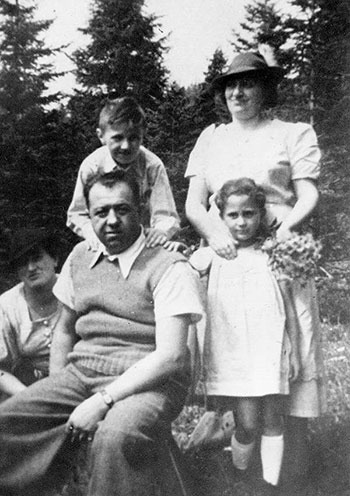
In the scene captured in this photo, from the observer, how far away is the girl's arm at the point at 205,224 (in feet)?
9.87

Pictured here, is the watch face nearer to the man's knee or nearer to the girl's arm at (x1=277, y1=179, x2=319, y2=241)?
the man's knee

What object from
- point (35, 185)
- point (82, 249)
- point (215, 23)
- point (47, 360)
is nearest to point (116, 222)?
point (82, 249)

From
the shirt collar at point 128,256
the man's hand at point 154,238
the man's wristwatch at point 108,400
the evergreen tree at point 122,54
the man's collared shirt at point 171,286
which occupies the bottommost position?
the man's wristwatch at point 108,400

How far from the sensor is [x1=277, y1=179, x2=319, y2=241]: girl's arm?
301 centimetres

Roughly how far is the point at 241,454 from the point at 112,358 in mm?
825

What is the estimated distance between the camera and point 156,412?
8.03ft

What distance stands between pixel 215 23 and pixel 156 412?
218 cm

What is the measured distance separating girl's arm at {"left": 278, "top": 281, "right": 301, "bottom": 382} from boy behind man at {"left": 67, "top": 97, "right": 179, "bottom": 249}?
2.16 ft

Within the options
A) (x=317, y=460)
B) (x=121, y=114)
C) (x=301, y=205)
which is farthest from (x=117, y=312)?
(x=317, y=460)

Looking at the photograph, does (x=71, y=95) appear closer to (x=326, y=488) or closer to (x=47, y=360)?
(x=47, y=360)

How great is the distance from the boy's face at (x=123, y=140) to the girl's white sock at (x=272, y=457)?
4.99ft

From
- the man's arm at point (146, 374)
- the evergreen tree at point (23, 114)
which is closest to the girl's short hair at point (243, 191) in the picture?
the man's arm at point (146, 374)

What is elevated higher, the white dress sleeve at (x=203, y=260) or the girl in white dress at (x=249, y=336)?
the white dress sleeve at (x=203, y=260)

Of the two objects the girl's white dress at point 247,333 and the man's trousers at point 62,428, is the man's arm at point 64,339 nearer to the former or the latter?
the man's trousers at point 62,428
